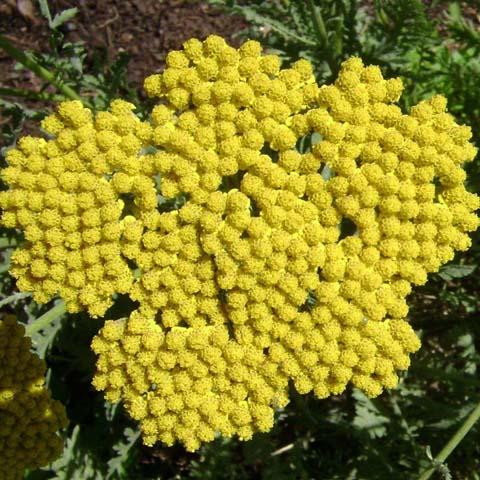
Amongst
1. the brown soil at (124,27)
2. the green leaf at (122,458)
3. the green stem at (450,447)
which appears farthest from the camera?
the brown soil at (124,27)

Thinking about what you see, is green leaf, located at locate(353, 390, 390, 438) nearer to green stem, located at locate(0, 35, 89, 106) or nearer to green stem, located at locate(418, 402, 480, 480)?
green stem, located at locate(418, 402, 480, 480)

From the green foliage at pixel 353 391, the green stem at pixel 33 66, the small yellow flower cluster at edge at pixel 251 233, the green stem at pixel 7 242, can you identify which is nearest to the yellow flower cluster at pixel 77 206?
the small yellow flower cluster at edge at pixel 251 233

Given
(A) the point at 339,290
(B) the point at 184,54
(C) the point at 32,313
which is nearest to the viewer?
(A) the point at 339,290

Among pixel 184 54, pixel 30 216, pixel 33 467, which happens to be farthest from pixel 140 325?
pixel 184 54

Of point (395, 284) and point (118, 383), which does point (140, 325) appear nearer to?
point (118, 383)

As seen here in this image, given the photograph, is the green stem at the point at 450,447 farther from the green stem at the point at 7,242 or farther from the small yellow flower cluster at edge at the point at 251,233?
the green stem at the point at 7,242

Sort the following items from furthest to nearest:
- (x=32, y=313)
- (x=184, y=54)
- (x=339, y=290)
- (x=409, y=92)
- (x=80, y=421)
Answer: (x=80, y=421), (x=409, y=92), (x=32, y=313), (x=184, y=54), (x=339, y=290)

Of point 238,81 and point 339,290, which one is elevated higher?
point 238,81

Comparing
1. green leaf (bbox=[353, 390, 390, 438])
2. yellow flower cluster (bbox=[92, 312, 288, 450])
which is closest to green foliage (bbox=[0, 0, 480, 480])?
green leaf (bbox=[353, 390, 390, 438])
